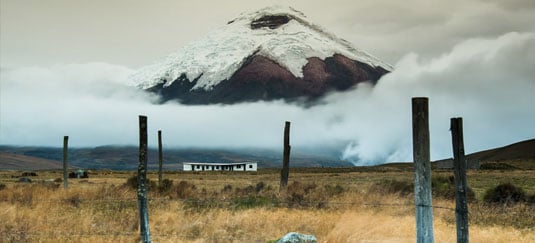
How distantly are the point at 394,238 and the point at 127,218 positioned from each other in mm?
7335

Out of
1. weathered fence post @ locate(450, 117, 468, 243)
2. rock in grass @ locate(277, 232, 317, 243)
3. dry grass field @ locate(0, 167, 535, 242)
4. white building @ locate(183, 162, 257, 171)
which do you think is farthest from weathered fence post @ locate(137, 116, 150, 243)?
white building @ locate(183, 162, 257, 171)

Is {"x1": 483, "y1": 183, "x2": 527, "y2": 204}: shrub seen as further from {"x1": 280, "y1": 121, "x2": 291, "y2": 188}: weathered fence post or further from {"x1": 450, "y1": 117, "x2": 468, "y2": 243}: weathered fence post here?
{"x1": 450, "y1": 117, "x2": 468, "y2": 243}: weathered fence post

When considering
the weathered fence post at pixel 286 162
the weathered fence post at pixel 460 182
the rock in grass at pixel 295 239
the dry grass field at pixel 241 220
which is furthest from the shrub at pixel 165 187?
the weathered fence post at pixel 460 182

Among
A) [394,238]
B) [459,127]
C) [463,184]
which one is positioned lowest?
[394,238]

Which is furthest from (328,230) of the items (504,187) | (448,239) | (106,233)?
(504,187)

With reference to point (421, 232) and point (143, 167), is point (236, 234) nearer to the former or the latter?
point (143, 167)

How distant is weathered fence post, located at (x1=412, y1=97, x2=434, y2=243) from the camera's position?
8.67 metres

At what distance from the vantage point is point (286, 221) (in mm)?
16500

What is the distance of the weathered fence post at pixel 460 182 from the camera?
32.7ft

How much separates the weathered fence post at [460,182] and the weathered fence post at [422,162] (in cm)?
145

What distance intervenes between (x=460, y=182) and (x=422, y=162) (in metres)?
1.83

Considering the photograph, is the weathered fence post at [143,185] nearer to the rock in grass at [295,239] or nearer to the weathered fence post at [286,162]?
the rock in grass at [295,239]

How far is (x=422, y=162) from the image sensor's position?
8.66 m

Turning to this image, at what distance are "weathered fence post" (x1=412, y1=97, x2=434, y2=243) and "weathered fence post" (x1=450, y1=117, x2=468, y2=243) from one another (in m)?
1.45
